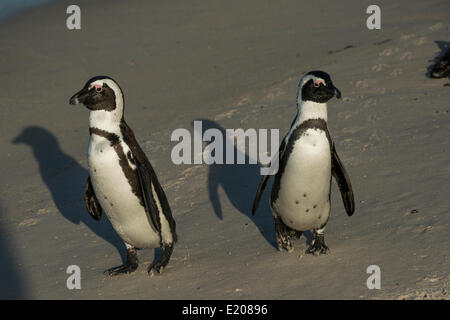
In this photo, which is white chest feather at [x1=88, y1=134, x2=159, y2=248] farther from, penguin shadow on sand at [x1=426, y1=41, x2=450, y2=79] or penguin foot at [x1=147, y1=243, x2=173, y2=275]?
penguin shadow on sand at [x1=426, y1=41, x2=450, y2=79]

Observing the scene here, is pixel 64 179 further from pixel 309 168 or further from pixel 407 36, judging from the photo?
pixel 407 36

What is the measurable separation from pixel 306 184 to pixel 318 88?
688 millimetres

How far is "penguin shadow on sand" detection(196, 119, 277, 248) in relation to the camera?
19.8 feet

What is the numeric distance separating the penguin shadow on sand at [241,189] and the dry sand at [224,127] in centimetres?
3

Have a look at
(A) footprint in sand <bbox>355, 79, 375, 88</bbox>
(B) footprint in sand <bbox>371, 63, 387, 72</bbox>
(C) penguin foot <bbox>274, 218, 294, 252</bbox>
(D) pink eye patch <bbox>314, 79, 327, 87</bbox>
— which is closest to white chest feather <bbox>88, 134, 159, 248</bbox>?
(C) penguin foot <bbox>274, 218, 294, 252</bbox>

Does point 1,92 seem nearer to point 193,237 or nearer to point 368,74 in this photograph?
point 368,74

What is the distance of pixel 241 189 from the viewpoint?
6.91 m

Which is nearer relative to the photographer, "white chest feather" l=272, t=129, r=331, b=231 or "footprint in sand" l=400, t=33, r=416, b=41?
"white chest feather" l=272, t=129, r=331, b=231

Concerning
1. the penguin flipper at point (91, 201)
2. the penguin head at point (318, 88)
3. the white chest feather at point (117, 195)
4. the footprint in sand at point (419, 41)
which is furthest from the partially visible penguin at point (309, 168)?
the footprint in sand at point (419, 41)

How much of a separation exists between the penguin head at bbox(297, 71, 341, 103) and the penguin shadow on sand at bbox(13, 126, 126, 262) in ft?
6.58

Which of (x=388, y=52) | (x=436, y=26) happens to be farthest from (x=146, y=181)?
(x=436, y=26)

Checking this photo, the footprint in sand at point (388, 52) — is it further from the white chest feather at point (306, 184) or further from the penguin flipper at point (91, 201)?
the penguin flipper at point (91, 201)

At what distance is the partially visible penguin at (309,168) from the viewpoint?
16.2 ft
